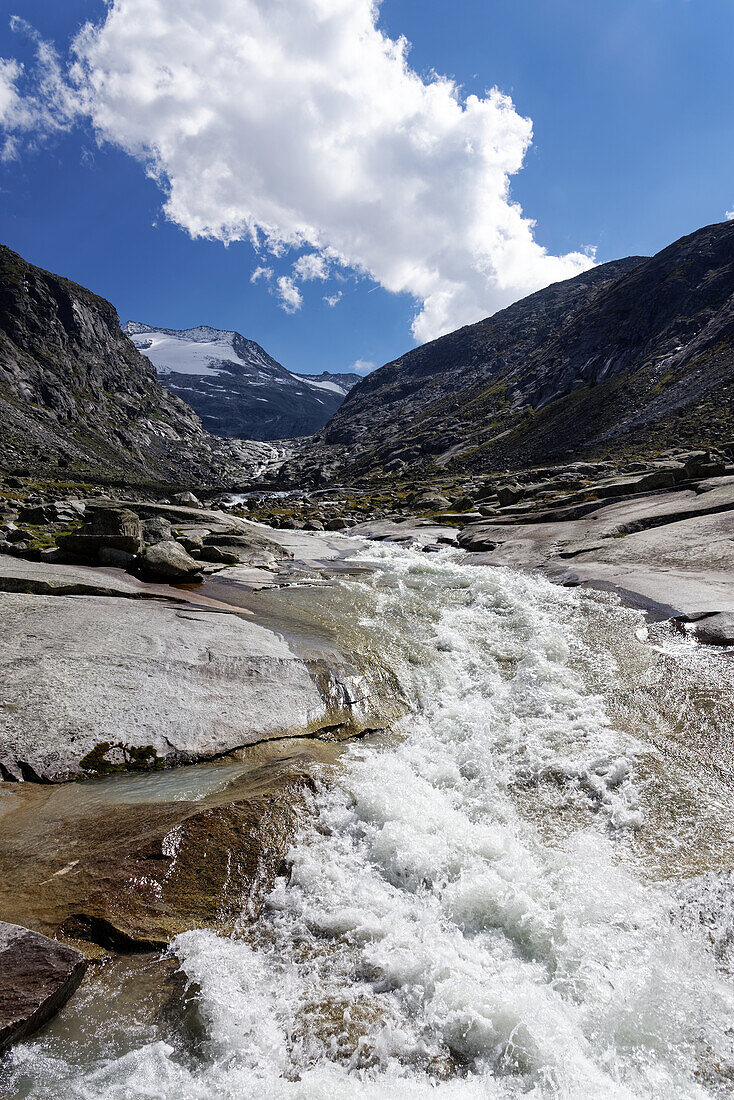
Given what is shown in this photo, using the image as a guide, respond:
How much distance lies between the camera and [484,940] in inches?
253

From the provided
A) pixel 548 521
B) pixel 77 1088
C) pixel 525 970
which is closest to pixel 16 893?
A: pixel 77 1088

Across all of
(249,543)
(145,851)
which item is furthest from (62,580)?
(249,543)

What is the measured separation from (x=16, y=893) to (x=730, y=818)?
11.3 meters

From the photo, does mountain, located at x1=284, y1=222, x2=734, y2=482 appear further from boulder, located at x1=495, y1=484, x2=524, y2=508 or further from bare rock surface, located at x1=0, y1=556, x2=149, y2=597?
bare rock surface, located at x1=0, y1=556, x2=149, y2=597

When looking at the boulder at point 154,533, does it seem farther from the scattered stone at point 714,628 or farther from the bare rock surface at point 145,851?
the scattered stone at point 714,628

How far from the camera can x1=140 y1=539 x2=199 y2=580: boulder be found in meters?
18.7

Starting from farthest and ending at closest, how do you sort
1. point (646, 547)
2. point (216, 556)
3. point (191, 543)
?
point (191, 543) < point (216, 556) < point (646, 547)

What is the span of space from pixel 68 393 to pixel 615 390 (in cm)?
17087

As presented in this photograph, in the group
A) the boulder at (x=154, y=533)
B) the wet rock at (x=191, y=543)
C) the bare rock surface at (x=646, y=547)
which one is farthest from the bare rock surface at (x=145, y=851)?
the wet rock at (x=191, y=543)

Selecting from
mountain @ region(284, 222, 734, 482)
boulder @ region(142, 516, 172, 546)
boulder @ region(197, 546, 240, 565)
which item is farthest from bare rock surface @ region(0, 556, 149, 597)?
mountain @ region(284, 222, 734, 482)

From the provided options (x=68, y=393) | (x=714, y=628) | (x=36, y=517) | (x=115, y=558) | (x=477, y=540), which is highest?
(x=68, y=393)

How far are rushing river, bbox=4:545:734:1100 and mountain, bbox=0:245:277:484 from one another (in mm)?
128491

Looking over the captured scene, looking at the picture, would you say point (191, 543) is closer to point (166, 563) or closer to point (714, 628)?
point (166, 563)

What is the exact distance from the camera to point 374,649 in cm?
1514
